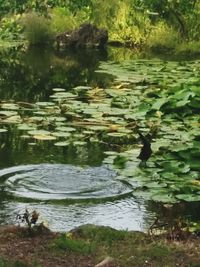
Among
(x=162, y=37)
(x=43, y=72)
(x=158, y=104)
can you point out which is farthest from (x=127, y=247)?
(x=162, y=37)

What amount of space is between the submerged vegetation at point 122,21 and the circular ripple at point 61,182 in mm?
13851

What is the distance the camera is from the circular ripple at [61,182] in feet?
20.4

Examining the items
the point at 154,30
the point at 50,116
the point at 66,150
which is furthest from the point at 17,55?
the point at 66,150

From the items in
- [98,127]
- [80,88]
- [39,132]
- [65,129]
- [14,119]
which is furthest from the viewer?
[80,88]

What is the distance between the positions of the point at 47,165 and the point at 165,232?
2713 mm

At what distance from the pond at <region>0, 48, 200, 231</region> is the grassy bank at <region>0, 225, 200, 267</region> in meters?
0.87

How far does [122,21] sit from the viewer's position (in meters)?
23.5

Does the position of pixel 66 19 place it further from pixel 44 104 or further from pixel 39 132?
pixel 39 132

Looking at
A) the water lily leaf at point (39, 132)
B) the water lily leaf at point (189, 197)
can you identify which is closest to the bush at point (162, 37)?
the water lily leaf at point (39, 132)

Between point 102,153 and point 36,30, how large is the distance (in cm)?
1612

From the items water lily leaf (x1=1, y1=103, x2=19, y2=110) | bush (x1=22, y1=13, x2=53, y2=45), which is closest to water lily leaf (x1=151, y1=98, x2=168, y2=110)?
water lily leaf (x1=1, y1=103, x2=19, y2=110)

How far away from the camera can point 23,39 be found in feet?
83.4

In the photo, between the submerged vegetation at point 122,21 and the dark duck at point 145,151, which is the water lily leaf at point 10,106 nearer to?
the dark duck at point 145,151

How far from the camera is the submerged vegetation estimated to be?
21.2m
